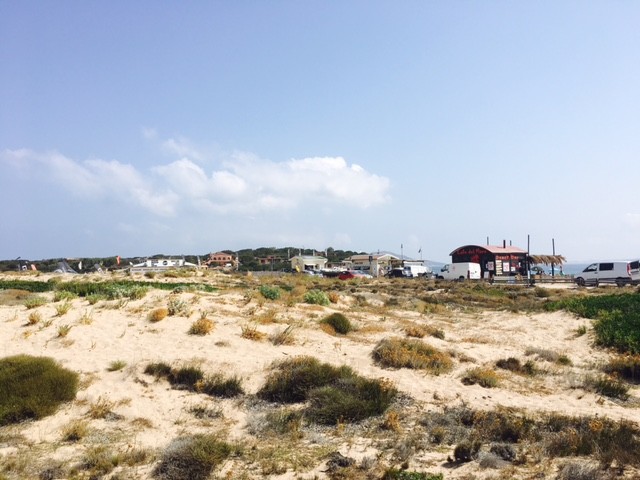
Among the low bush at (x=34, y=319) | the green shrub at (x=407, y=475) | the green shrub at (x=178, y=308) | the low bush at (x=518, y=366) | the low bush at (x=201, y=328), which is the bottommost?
the green shrub at (x=407, y=475)

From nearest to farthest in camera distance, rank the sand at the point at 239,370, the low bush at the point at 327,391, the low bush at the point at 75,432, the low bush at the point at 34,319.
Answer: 1. the sand at the point at 239,370
2. the low bush at the point at 75,432
3. the low bush at the point at 327,391
4. the low bush at the point at 34,319

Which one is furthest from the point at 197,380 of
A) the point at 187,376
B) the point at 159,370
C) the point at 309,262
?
the point at 309,262

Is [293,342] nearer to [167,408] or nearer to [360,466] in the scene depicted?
[167,408]

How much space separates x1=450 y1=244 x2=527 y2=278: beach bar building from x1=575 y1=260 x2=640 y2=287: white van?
18.0 metres

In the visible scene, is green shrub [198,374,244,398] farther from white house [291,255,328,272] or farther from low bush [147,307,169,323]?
white house [291,255,328,272]

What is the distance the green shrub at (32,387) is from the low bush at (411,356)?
25.1 ft

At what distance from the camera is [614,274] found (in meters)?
45.8

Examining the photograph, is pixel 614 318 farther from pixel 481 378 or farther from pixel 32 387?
pixel 32 387

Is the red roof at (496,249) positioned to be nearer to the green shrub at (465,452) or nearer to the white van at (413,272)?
the white van at (413,272)

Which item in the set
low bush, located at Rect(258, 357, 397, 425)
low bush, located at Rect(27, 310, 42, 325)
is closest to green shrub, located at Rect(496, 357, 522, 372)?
low bush, located at Rect(258, 357, 397, 425)

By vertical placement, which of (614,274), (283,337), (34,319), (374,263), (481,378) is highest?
(374,263)

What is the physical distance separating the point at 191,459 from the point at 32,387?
4815 mm

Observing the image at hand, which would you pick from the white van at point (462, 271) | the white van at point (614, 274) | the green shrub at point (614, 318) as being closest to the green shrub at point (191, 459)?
the green shrub at point (614, 318)

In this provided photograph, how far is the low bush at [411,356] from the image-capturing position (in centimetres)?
1288
